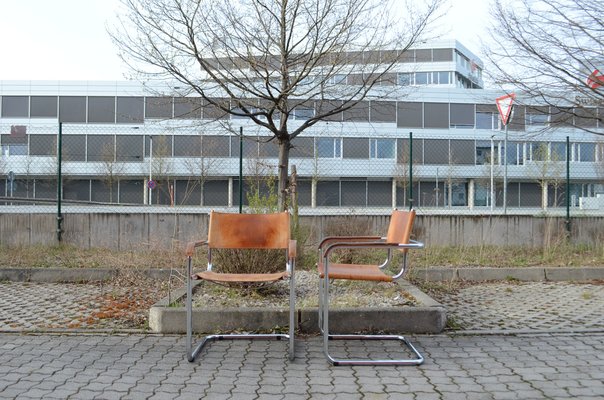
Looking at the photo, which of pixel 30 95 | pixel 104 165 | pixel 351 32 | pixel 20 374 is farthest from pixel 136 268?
pixel 30 95

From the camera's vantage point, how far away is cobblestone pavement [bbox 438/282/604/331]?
→ 5.12 meters

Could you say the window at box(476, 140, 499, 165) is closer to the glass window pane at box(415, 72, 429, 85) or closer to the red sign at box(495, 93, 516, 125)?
the glass window pane at box(415, 72, 429, 85)

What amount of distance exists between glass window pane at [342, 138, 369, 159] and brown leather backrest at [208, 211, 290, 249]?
15953mm

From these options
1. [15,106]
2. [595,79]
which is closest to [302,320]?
[595,79]

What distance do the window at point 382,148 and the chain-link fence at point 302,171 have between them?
0.06 meters

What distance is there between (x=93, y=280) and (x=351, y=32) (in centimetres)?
500

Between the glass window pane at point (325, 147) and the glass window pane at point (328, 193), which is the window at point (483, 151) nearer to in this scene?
the glass window pane at point (325, 147)

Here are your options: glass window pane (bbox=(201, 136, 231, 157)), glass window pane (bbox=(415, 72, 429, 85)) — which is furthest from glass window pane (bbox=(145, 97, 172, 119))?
glass window pane (bbox=(201, 136, 231, 157))

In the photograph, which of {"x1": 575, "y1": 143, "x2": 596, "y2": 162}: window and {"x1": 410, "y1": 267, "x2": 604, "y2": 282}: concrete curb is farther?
{"x1": 575, "y1": 143, "x2": 596, "y2": 162}: window

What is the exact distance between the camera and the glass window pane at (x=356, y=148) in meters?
21.0

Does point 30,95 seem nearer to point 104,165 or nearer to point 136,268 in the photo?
point 104,165

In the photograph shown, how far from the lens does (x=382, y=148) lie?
1867 centimetres

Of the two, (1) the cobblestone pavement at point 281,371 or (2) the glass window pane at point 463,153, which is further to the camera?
(2) the glass window pane at point 463,153

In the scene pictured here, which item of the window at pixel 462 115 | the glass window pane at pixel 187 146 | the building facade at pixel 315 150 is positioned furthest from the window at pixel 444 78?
the glass window pane at pixel 187 146
